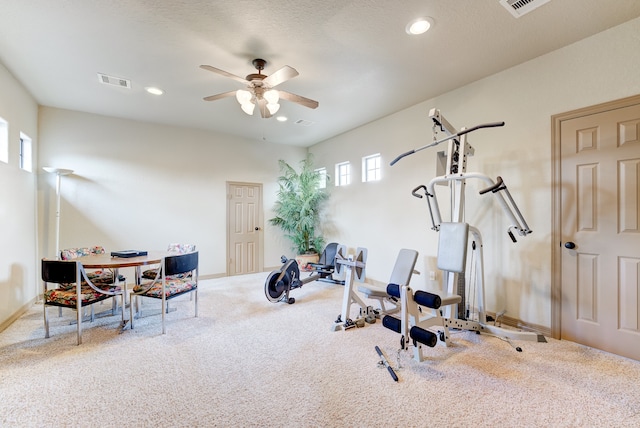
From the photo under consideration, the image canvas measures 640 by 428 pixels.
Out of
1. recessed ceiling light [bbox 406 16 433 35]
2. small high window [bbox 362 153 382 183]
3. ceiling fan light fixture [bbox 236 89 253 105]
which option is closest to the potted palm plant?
small high window [bbox 362 153 382 183]

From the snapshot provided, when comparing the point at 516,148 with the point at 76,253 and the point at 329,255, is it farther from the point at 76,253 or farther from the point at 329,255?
the point at 76,253

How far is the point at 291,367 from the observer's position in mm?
2250

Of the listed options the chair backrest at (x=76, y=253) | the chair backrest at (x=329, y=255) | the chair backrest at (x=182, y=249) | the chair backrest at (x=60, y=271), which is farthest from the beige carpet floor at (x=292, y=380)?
Answer: the chair backrest at (x=329, y=255)

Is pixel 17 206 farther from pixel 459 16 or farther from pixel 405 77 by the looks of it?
pixel 459 16

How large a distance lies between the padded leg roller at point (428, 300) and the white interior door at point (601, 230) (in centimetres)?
149

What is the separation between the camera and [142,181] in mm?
4852

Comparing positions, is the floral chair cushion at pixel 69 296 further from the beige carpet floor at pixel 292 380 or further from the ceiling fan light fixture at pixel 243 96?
the ceiling fan light fixture at pixel 243 96

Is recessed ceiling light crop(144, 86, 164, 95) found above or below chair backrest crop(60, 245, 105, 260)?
above

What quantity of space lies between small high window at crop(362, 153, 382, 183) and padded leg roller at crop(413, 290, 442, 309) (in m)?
2.74

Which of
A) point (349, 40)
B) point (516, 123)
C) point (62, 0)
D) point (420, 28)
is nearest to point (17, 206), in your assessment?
point (62, 0)

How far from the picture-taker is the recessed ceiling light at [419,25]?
2.30m

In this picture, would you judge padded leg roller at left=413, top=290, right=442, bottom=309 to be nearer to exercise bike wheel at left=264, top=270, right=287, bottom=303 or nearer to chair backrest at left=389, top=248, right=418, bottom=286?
chair backrest at left=389, top=248, right=418, bottom=286

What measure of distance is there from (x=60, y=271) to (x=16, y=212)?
5.02 feet

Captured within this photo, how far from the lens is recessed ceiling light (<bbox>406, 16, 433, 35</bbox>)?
2299 mm
